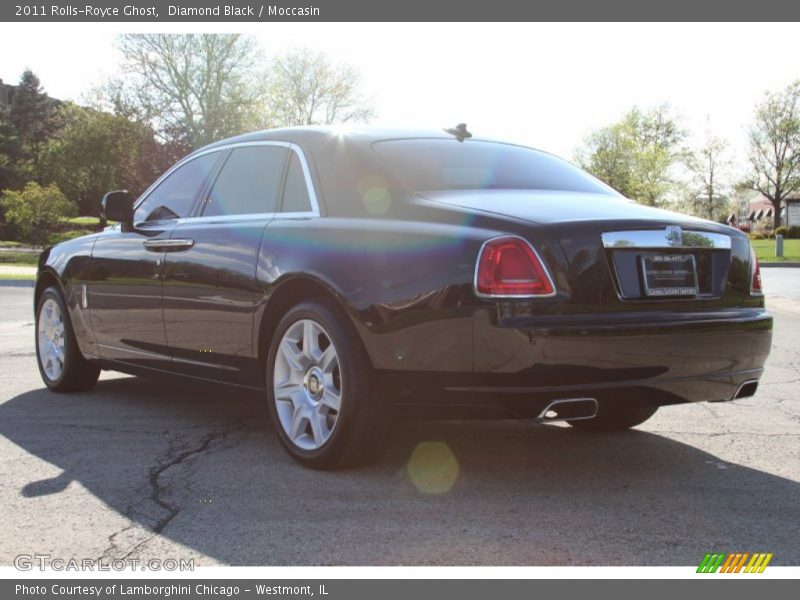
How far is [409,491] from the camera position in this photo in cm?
396

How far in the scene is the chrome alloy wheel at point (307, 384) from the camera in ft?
13.8

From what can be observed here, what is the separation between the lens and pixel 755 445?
4875mm

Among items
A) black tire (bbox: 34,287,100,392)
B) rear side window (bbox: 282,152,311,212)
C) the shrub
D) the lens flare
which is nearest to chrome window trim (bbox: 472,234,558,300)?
the lens flare

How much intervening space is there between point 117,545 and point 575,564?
1.56 meters

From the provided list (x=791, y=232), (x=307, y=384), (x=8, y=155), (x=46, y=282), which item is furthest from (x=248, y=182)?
(x=791, y=232)

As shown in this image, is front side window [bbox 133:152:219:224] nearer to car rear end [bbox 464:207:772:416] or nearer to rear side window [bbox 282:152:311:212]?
rear side window [bbox 282:152:311:212]

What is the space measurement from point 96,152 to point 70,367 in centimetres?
4520

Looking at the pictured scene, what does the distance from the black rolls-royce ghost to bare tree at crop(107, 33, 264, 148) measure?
42.5 m

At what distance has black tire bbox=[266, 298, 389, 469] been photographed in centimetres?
401

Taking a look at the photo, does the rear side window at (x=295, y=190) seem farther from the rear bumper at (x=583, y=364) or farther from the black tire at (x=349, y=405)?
the rear bumper at (x=583, y=364)

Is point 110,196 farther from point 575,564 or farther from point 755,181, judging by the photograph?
point 755,181

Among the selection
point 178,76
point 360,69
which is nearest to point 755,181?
point 360,69

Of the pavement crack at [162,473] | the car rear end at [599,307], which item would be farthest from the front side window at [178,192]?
the car rear end at [599,307]

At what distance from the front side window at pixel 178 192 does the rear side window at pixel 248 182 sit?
0.69ft
